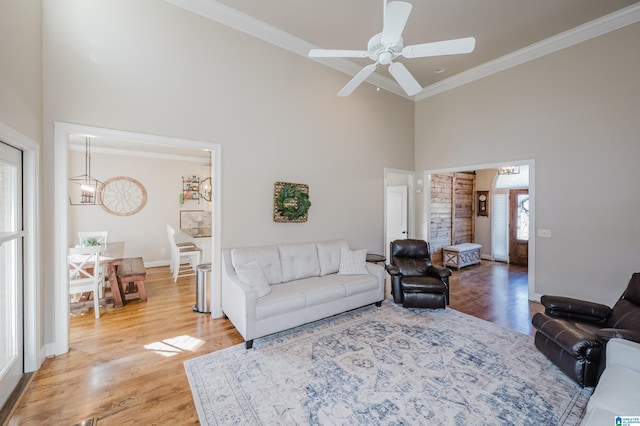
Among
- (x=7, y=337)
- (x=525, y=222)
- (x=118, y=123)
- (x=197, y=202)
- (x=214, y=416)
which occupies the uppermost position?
(x=118, y=123)

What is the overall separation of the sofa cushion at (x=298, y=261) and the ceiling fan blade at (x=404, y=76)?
2.49 meters

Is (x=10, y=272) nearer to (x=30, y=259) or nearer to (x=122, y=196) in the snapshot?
(x=30, y=259)

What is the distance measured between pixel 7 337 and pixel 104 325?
1.31 meters

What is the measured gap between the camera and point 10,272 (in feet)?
7.18

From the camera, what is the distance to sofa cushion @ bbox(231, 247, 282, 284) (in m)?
3.39

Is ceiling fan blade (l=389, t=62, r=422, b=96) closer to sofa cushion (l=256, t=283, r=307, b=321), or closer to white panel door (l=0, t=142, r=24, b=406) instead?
sofa cushion (l=256, t=283, r=307, b=321)

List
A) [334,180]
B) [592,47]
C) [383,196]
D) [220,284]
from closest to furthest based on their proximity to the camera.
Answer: [220,284] → [592,47] → [334,180] → [383,196]

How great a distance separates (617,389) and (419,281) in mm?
2281

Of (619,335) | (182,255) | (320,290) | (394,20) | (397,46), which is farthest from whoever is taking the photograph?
(182,255)

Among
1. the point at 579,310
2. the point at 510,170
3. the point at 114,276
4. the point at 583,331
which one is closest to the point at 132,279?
the point at 114,276

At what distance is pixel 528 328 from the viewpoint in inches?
129

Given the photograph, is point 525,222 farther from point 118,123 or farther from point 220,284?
point 118,123

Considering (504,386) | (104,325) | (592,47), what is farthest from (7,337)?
(592,47)

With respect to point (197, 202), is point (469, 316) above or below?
below
